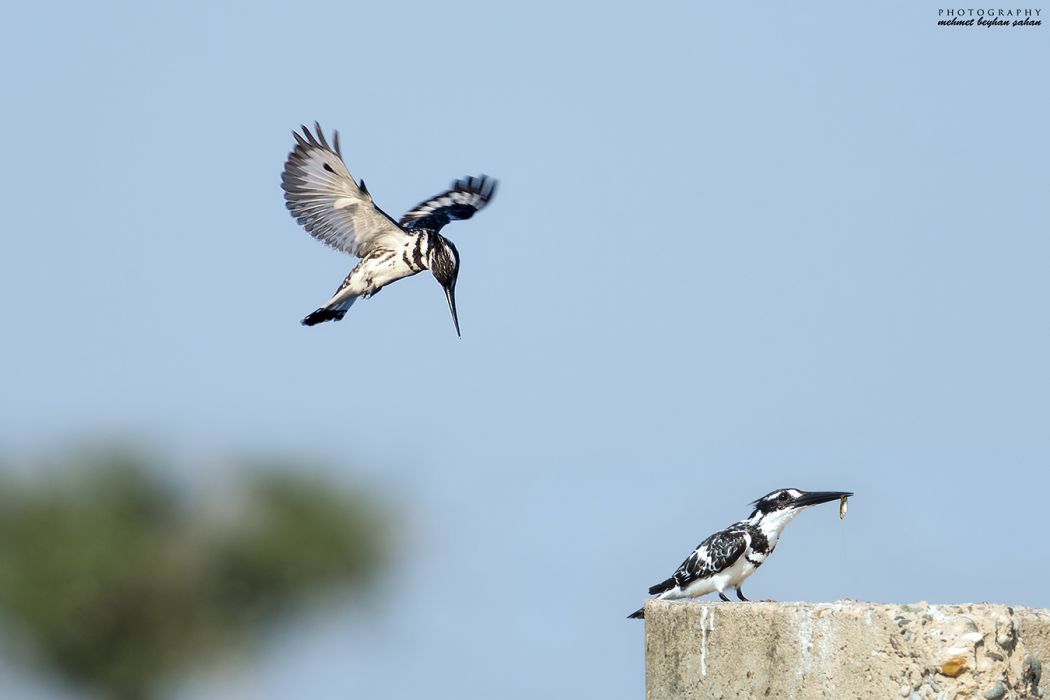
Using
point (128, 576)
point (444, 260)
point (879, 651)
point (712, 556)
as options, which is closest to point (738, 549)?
point (712, 556)

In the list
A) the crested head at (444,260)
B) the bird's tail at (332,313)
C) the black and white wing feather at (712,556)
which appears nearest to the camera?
the black and white wing feather at (712,556)

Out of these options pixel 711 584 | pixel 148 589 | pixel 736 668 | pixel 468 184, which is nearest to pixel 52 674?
pixel 148 589

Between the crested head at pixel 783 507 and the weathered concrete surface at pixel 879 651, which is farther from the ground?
the crested head at pixel 783 507

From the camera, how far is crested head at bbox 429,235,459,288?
12.7m

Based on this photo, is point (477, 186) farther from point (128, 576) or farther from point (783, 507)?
point (128, 576)

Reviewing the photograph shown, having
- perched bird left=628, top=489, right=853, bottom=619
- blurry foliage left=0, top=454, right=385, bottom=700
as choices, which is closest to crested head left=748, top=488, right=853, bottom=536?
perched bird left=628, top=489, right=853, bottom=619

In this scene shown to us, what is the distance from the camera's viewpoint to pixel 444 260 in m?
12.7

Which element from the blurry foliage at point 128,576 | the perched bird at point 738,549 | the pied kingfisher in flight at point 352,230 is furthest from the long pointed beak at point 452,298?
the blurry foliage at point 128,576

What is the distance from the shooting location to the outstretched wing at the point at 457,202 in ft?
44.7

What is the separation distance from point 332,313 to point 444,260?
0.97 metres

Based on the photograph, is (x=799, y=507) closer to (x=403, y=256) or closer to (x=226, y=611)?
(x=403, y=256)

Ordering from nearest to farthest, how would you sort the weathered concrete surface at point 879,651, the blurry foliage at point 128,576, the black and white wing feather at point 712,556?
1. the weathered concrete surface at point 879,651
2. the black and white wing feather at point 712,556
3. the blurry foliage at point 128,576

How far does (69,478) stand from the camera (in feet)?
80.9

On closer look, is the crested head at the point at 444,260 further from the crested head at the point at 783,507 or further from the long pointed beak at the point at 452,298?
the crested head at the point at 783,507
